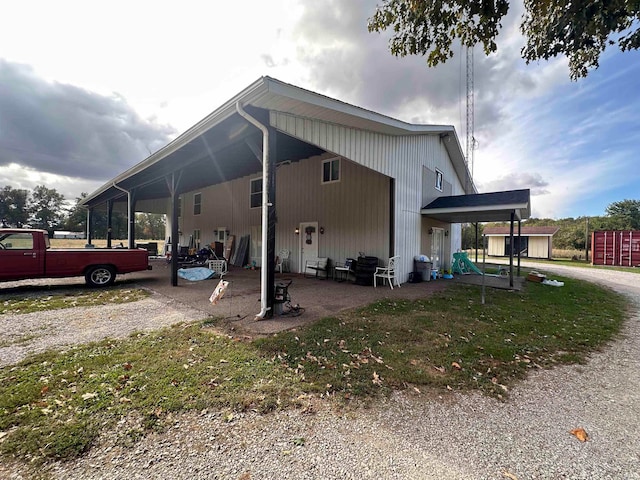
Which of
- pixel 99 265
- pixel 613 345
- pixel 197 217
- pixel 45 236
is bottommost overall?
pixel 613 345

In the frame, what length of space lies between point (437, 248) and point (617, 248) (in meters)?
17.1

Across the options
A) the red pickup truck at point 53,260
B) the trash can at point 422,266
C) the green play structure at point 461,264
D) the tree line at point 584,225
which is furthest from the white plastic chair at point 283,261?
the tree line at point 584,225

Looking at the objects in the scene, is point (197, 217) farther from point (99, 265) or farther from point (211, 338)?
point (211, 338)

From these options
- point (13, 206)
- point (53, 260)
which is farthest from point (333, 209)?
point (13, 206)

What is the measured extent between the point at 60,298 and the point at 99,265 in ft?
5.57

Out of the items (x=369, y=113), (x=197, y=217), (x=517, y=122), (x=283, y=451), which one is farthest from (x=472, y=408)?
A: (x=197, y=217)

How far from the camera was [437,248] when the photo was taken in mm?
12094

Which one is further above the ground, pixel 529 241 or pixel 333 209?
pixel 333 209

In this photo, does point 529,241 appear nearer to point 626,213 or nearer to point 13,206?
point 626,213

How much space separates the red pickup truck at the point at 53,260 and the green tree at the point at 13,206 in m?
67.0

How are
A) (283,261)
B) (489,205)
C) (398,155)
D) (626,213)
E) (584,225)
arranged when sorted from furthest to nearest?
(626,213) < (584,225) < (283,261) < (398,155) < (489,205)

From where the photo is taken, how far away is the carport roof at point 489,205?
8148 mm

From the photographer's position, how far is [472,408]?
2479 mm

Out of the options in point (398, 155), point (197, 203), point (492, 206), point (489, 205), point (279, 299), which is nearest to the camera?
point (279, 299)
